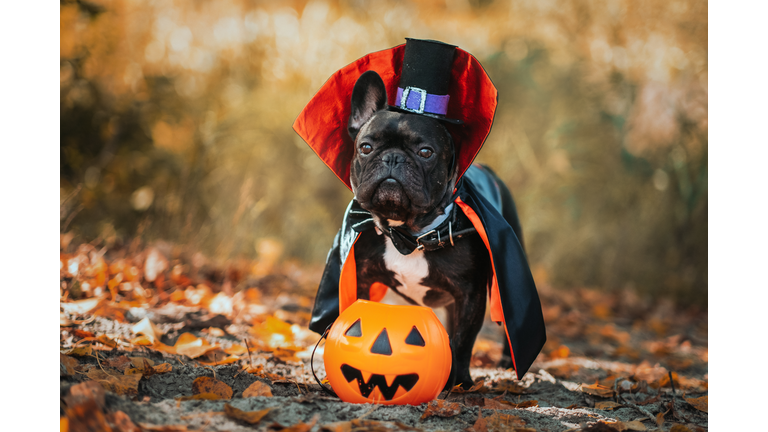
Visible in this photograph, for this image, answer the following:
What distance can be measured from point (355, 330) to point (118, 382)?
0.82m

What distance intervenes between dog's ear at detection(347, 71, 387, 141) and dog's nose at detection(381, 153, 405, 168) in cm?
31

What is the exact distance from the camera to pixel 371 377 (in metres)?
1.84

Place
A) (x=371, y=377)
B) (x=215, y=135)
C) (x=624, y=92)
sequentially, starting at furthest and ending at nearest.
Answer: (x=624, y=92) → (x=215, y=135) → (x=371, y=377)

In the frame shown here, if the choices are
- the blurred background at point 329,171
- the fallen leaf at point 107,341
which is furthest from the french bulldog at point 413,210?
the blurred background at point 329,171

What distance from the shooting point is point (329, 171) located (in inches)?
263

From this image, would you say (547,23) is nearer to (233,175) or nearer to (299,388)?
(233,175)

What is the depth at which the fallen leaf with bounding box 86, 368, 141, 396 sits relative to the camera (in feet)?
5.79

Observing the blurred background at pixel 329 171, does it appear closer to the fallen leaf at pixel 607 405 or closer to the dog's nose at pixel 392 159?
the dog's nose at pixel 392 159

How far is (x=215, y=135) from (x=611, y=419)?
4.29 m

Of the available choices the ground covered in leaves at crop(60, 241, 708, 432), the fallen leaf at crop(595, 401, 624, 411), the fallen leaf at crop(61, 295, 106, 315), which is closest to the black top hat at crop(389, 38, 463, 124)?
the ground covered in leaves at crop(60, 241, 708, 432)

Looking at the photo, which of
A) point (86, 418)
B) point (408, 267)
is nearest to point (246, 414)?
point (86, 418)

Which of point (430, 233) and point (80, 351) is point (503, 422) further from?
point (80, 351)

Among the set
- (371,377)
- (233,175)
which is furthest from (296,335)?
(233,175)

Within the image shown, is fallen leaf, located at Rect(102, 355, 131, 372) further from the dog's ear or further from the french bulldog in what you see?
the dog's ear
